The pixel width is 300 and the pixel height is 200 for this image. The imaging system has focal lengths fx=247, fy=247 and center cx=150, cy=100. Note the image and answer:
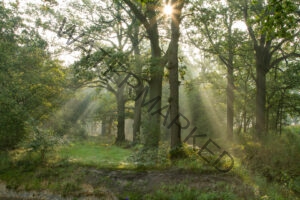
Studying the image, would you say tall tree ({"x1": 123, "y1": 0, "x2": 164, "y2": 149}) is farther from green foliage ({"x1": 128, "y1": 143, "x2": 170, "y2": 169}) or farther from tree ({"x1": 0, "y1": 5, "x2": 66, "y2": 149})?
tree ({"x1": 0, "y1": 5, "x2": 66, "y2": 149})

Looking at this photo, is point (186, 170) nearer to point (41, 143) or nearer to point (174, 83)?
point (174, 83)

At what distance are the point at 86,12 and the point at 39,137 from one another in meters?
12.6

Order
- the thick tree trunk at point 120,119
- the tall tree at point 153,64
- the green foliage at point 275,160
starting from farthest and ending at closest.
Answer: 1. the thick tree trunk at point 120,119
2. the tall tree at point 153,64
3. the green foliage at point 275,160

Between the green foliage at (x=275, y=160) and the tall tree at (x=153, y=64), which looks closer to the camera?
the green foliage at (x=275, y=160)

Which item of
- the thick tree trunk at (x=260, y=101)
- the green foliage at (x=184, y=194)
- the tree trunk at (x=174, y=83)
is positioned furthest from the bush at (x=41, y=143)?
the thick tree trunk at (x=260, y=101)

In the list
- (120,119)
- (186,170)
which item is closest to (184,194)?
(186,170)

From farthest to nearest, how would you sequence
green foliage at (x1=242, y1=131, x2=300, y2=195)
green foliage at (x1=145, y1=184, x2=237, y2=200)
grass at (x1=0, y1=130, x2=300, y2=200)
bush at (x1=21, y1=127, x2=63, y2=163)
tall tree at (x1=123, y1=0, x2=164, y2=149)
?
tall tree at (x1=123, y1=0, x2=164, y2=149)
bush at (x1=21, y1=127, x2=63, y2=163)
green foliage at (x1=242, y1=131, x2=300, y2=195)
grass at (x1=0, y1=130, x2=300, y2=200)
green foliage at (x1=145, y1=184, x2=237, y2=200)

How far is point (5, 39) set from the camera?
13766mm

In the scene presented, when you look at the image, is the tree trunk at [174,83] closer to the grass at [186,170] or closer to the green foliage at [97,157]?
the grass at [186,170]

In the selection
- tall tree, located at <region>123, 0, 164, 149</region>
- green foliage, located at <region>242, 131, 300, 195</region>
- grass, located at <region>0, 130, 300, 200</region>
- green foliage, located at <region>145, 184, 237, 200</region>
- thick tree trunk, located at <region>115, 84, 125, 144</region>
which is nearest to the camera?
green foliage, located at <region>145, 184, 237, 200</region>

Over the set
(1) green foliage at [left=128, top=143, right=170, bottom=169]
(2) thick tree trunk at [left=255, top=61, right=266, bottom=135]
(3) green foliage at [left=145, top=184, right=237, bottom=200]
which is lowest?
(3) green foliage at [left=145, top=184, right=237, bottom=200]

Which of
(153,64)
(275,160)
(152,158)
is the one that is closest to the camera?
(275,160)

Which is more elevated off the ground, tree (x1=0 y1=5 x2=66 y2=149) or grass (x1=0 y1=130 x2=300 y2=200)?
tree (x1=0 y1=5 x2=66 y2=149)

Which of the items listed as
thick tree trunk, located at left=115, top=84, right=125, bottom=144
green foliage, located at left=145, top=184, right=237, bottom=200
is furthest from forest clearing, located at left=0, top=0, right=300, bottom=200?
thick tree trunk, located at left=115, top=84, right=125, bottom=144
